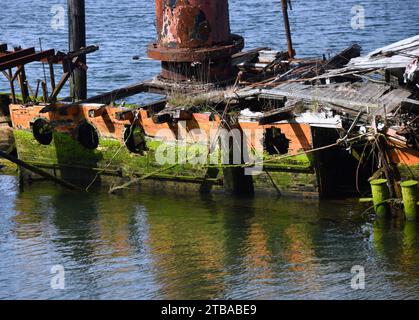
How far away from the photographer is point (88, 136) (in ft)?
68.9

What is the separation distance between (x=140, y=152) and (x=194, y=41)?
2.71 metres

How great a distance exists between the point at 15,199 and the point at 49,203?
2.89 feet

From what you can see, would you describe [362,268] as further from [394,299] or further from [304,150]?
[304,150]

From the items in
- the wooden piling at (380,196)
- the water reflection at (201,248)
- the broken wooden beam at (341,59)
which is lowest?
the water reflection at (201,248)

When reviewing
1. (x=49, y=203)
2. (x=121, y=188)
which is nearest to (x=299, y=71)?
(x=121, y=188)

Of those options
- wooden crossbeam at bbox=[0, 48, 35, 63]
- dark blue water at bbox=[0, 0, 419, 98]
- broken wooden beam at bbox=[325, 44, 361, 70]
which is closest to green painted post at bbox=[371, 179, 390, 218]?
broken wooden beam at bbox=[325, 44, 361, 70]

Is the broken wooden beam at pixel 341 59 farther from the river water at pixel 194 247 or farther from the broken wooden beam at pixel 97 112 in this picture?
the broken wooden beam at pixel 97 112

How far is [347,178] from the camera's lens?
63.8 feet

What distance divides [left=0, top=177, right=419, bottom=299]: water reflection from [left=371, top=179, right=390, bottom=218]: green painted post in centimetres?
24

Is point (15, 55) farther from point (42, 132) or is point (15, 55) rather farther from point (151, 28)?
point (151, 28)

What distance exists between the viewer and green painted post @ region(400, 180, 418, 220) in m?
17.2

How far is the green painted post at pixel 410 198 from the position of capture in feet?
56.6

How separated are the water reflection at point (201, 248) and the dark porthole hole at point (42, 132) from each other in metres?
1.42

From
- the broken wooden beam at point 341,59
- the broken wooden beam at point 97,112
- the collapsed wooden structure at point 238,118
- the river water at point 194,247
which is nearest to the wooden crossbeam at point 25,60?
the collapsed wooden structure at point 238,118
